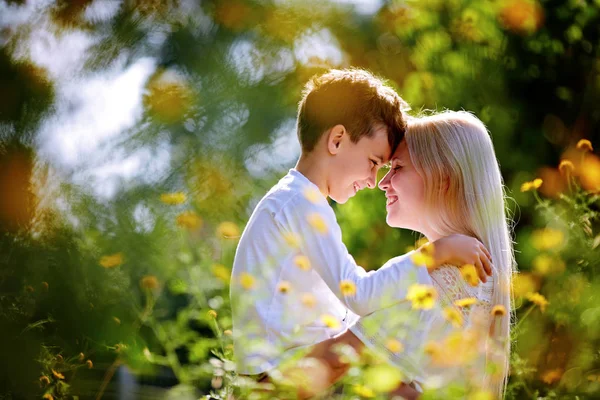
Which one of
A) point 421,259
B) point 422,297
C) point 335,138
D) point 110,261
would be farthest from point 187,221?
point 422,297

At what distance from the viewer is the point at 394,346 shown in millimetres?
1706

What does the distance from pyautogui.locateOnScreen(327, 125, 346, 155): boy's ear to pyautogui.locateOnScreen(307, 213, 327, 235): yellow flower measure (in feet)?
0.85

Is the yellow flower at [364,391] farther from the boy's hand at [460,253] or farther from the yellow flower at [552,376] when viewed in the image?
the yellow flower at [552,376]

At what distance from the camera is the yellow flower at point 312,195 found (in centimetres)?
197

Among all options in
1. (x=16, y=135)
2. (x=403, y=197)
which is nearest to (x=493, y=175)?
(x=403, y=197)

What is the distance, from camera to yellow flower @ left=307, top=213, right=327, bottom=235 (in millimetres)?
1891

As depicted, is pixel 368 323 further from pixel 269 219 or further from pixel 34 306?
pixel 34 306

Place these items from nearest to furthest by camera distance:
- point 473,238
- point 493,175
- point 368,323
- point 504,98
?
point 368,323
point 473,238
point 493,175
point 504,98

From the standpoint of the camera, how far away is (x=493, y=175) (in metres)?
2.10

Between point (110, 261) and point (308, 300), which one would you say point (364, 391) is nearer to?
point (308, 300)

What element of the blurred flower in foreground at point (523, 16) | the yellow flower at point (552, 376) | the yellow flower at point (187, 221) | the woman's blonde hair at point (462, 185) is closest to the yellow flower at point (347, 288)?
the woman's blonde hair at point (462, 185)

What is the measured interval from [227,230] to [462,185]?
97 cm

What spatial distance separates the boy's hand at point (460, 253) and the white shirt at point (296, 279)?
0.17 feet

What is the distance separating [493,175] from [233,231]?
0.96 meters
